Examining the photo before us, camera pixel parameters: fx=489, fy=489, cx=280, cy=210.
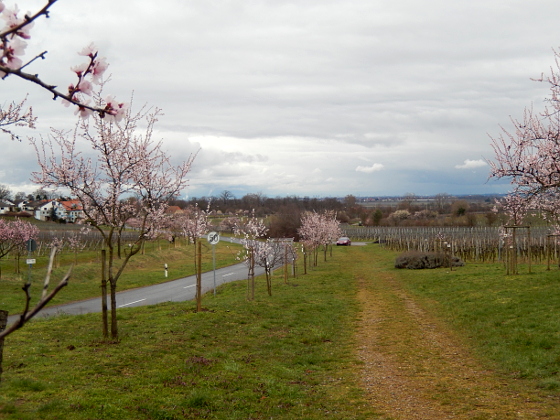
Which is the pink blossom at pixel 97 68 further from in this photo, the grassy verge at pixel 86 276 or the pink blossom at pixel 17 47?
the grassy verge at pixel 86 276

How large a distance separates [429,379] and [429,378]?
66mm

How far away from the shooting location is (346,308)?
54.4 ft

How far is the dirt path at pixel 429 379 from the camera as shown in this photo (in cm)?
672

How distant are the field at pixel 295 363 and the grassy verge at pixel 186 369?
27 mm

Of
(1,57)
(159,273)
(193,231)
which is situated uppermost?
(1,57)

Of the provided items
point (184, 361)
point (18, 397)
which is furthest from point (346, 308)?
point (18, 397)

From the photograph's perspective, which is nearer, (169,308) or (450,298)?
(169,308)

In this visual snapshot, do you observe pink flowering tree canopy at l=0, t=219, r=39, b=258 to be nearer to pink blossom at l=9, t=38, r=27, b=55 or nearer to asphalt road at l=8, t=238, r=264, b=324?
asphalt road at l=8, t=238, r=264, b=324

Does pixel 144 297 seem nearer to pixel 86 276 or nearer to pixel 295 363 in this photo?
pixel 86 276

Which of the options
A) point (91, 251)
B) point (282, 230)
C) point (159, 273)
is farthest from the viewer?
point (282, 230)

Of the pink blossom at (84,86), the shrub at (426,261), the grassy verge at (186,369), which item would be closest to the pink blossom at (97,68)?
the pink blossom at (84,86)

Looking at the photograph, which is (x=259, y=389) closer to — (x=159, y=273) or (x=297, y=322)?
(x=297, y=322)

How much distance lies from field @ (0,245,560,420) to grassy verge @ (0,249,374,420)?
3 cm

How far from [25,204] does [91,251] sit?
45.3 meters
